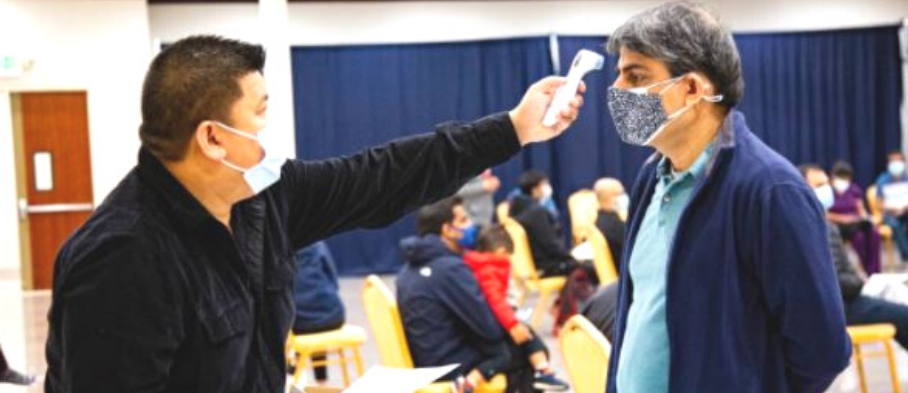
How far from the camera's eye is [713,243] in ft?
5.66

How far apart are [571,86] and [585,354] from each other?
1.17 m

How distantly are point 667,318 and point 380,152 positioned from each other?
60 cm

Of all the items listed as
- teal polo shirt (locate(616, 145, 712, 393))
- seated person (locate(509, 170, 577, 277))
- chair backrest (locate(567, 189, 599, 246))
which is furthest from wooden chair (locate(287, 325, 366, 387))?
chair backrest (locate(567, 189, 599, 246))

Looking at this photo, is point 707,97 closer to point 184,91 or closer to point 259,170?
point 259,170

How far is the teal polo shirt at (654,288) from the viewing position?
1.87m

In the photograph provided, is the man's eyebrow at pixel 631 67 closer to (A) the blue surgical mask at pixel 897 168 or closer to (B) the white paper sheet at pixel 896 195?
(B) the white paper sheet at pixel 896 195

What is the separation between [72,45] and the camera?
7918mm

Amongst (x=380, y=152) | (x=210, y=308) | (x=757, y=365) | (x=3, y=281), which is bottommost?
(x=3, y=281)

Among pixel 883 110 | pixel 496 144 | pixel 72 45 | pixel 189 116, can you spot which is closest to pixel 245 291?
pixel 189 116

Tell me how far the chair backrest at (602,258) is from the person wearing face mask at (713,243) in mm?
4409

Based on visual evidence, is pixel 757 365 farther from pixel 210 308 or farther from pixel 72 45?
pixel 72 45

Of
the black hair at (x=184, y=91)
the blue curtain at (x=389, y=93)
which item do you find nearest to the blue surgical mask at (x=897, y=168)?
the blue curtain at (x=389, y=93)

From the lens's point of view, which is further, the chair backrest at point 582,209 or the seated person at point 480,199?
the seated person at point 480,199

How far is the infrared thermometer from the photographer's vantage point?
1.79 m
